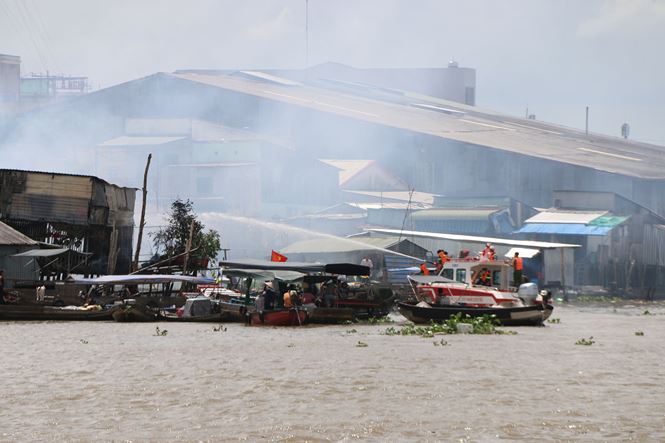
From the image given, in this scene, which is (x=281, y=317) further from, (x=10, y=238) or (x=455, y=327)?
(x=10, y=238)

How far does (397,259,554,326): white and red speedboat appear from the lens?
33.0 metres

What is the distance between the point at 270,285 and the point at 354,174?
47160 mm

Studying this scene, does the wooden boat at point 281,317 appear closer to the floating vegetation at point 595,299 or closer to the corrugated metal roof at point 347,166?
the floating vegetation at point 595,299

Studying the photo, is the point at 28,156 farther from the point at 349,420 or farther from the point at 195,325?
the point at 349,420

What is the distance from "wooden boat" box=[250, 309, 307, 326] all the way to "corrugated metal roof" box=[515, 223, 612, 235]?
25.6 m

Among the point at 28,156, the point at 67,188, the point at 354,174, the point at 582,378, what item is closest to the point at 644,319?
the point at 582,378

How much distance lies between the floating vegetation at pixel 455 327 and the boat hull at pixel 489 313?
A: 0.17 m

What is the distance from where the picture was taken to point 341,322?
3594 cm

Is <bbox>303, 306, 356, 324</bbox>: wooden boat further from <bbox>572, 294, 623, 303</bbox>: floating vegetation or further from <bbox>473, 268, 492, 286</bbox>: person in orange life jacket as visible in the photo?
<bbox>572, 294, 623, 303</bbox>: floating vegetation

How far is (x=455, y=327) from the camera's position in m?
31.3

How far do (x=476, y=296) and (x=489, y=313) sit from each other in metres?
0.89

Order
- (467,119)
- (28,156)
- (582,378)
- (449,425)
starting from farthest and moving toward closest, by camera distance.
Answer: (467,119), (28,156), (582,378), (449,425)

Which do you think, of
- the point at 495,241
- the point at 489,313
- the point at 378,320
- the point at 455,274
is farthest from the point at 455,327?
the point at 495,241

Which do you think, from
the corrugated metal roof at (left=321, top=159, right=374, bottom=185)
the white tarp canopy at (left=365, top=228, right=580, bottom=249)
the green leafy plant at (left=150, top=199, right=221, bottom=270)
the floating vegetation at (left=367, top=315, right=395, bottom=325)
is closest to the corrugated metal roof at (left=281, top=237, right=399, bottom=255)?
the green leafy plant at (left=150, top=199, right=221, bottom=270)
